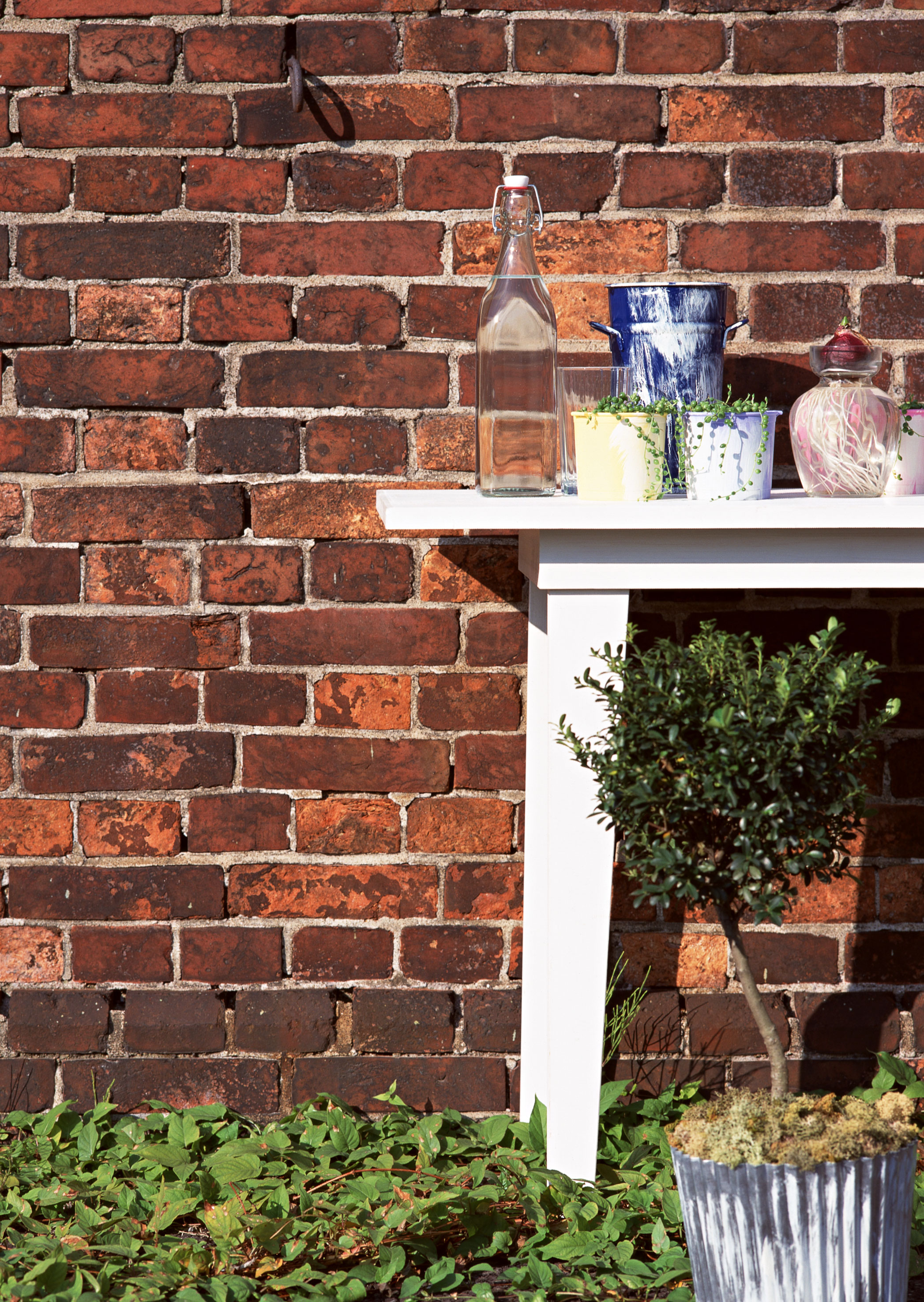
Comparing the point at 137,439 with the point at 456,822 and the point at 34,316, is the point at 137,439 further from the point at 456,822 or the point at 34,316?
the point at 456,822

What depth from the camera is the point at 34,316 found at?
1640 mm

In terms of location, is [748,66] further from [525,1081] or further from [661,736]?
[525,1081]

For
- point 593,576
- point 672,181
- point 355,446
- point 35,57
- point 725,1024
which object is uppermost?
point 35,57

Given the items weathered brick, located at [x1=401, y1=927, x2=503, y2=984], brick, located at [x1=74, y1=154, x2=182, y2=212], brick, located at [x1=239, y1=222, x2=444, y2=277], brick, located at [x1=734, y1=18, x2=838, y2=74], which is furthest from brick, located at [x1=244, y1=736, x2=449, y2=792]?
brick, located at [x1=734, y1=18, x2=838, y2=74]

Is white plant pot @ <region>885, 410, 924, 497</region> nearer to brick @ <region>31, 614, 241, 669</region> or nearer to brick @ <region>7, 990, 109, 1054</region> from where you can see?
brick @ <region>31, 614, 241, 669</region>

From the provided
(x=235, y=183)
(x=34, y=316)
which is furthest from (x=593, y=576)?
(x=34, y=316)

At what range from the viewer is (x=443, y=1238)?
1411 millimetres

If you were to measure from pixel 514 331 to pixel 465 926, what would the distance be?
86cm

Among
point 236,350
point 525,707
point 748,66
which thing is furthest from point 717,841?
point 748,66

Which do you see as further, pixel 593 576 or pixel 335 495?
pixel 335 495

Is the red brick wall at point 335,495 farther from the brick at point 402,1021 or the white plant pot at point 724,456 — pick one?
the white plant pot at point 724,456

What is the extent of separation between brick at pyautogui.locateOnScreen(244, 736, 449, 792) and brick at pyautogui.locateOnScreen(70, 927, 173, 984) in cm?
29

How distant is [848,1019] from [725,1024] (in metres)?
0.19

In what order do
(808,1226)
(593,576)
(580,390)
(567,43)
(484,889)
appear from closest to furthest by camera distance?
1. (808,1226)
2. (593,576)
3. (580,390)
4. (567,43)
5. (484,889)
